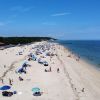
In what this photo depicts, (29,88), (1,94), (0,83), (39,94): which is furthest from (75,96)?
(0,83)

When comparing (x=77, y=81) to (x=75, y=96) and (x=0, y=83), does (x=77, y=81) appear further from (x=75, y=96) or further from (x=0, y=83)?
(x=0, y=83)

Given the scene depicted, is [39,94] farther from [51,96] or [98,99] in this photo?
[98,99]

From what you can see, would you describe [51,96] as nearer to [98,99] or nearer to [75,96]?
[75,96]

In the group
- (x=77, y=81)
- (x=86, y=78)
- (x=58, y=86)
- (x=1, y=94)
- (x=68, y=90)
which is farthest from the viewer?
(x=86, y=78)

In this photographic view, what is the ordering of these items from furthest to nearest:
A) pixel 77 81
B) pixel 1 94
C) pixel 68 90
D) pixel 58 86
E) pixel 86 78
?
pixel 86 78 → pixel 77 81 → pixel 58 86 → pixel 68 90 → pixel 1 94

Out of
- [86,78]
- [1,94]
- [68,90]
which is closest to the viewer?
[1,94]

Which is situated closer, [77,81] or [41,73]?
[77,81]

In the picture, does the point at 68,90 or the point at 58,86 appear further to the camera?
the point at 58,86

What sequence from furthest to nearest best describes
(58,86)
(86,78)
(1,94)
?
(86,78), (58,86), (1,94)

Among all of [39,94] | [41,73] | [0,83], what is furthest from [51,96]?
[41,73]
